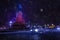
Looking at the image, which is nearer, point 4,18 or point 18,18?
point 18,18

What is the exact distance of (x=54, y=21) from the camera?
48.6 meters

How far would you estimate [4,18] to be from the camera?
46.1m

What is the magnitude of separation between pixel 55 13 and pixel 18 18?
14741 mm

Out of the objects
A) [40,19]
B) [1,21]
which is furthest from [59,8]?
[1,21]

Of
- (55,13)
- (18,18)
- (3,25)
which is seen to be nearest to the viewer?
(18,18)

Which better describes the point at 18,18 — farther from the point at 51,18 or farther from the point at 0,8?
the point at 51,18

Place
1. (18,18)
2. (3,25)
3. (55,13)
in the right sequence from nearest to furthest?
(18,18) → (3,25) → (55,13)

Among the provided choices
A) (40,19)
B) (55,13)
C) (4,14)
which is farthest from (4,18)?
(55,13)

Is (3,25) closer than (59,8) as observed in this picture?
Yes

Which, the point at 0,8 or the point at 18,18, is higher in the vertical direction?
the point at 0,8

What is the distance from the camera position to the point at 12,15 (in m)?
45.8

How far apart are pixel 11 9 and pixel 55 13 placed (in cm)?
1081

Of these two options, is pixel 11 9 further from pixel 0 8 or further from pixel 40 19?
pixel 40 19

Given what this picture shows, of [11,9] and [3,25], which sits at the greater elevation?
[11,9]
